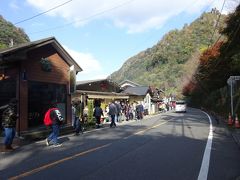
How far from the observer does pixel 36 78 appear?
1773cm

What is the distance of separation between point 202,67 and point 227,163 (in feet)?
145

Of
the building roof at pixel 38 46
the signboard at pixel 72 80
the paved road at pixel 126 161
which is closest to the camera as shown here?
the paved road at pixel 126 161

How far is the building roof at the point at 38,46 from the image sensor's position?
1517 centimetres

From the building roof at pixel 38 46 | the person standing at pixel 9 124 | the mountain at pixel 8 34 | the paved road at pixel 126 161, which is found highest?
the mountain at pixel 8 34

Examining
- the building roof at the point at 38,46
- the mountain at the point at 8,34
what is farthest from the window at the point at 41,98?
the mountain at the point at 8,34

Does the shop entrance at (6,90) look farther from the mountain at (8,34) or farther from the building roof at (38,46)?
the mountain at (8,34)

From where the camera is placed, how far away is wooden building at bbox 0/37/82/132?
1614 cm

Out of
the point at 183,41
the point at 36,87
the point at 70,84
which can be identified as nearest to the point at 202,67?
the point at 70,84

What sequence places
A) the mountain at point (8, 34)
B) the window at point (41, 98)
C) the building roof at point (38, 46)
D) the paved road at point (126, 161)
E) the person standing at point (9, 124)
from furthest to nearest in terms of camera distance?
the mountain at point (8, 34) → the window at point (41, 98) → the building roof at point (38, 46) → the person standing at point (9, 124) → the paved road at point (126, 161)

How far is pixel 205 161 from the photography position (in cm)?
964

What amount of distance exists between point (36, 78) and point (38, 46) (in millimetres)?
1660

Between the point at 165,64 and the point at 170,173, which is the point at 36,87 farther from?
the point at 165,64

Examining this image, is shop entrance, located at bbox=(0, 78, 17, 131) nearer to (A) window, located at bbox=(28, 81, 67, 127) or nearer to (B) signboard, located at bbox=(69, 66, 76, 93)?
(A) window, located at bbox=(28, 81, 67, 127)

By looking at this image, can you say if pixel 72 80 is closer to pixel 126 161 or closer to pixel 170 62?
pixel 126 161
